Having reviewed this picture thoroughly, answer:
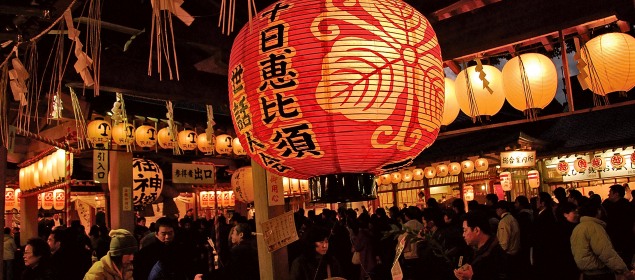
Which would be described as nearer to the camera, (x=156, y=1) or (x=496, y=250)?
(x=156, y=1)

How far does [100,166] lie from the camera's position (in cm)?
1278

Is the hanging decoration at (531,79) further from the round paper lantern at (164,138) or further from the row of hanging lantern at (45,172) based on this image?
the row of hanging lantern at (45,172)

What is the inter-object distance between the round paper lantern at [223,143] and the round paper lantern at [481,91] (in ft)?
26.4

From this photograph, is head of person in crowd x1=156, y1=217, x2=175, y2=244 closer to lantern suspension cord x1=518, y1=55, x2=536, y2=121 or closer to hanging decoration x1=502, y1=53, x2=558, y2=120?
hanging decoration x1=502, y1=53, x2=558, y2=120

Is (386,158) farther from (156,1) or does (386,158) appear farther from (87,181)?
(87,181)

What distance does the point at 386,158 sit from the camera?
3.06 m

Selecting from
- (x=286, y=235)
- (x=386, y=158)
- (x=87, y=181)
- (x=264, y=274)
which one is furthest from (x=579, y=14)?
(x=87, y=181)

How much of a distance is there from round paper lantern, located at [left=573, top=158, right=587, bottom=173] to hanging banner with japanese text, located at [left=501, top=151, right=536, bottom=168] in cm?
265

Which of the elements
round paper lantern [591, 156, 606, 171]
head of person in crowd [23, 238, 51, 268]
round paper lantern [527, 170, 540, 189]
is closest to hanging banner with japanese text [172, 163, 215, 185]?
head of person in crowd [23, 238, 51, 268]

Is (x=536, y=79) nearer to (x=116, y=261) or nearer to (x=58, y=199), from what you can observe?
(x=116, y=261)

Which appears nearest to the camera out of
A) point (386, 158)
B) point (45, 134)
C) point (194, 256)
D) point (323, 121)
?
point (323, 121)

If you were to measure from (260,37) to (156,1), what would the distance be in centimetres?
99

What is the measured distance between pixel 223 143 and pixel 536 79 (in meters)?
9.15

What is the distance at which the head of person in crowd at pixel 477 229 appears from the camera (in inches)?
214
